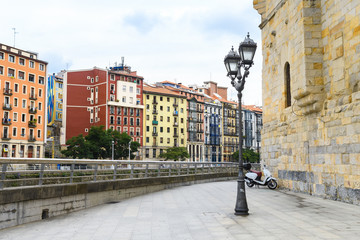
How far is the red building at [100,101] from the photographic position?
81.3 m

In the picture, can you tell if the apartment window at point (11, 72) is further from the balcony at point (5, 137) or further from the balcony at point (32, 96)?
the balcony at point (5, 137)

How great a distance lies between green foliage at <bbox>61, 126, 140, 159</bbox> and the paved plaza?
182 ft

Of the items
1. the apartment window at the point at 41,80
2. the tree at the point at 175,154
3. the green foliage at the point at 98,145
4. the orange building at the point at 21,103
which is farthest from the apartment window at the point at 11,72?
the tree at the point at 175,154

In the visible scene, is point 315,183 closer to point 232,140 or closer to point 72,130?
point 72,130

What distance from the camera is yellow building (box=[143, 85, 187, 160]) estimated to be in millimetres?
88375

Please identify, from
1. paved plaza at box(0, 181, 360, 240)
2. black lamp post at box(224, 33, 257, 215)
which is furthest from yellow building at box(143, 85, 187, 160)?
black lamp post at box(224, 33, 257, 215)

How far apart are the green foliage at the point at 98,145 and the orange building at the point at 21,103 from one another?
627 centimetres

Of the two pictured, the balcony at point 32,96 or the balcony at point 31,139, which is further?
the balcony at point 32,96

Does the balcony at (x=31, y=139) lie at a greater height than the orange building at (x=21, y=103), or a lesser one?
lesser

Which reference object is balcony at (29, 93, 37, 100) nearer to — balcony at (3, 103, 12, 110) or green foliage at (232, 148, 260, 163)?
balcony at (3, 103, 12, 110)

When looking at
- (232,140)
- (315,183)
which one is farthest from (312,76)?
(232,140)

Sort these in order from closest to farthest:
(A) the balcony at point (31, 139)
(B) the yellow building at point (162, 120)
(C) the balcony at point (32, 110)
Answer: (A) the balcony at point (31, 139)
(C) the balcony at point (32, 110)
(B) the yellow building at point (162, 120)

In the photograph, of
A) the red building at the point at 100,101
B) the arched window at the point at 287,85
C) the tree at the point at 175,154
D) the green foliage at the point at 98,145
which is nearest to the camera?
the arched window at the point at 287,85

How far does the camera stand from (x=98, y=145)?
69688mm
